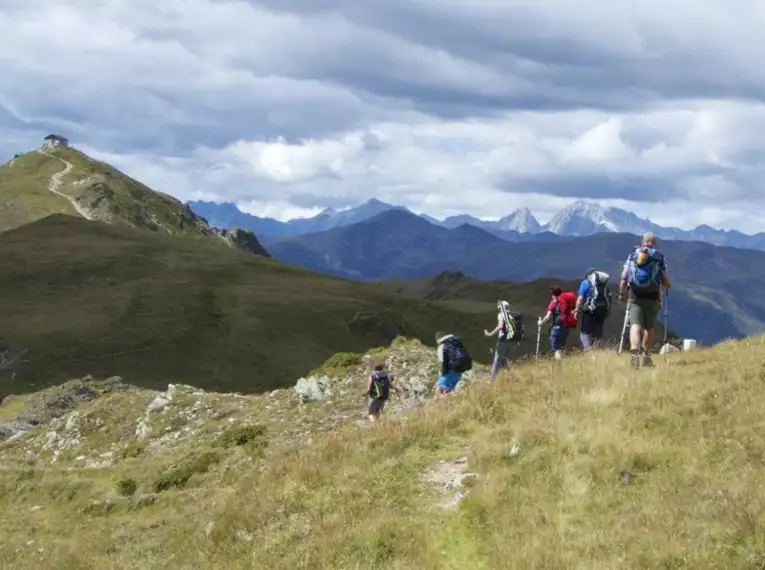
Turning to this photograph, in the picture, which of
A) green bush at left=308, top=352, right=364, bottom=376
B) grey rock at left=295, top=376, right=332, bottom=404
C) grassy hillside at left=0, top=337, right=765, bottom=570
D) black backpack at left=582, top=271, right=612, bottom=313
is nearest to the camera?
grassy hillside at left=0, top=337, right=765, bottom=570

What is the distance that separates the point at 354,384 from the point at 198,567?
2014 centimetres

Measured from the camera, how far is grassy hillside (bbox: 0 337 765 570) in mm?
8797

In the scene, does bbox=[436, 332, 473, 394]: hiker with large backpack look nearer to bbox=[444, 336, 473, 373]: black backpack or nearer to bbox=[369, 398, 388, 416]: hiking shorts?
bbox=[444, 336, 473, 373]: black backpack

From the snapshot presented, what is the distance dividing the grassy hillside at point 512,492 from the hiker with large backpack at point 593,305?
7.70ft

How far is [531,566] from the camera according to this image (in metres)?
8.27

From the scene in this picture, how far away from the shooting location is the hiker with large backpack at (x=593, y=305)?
19.5m

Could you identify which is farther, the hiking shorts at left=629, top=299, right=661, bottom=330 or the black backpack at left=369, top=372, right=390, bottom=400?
the black backpack at left=369, top=372, right=390, bottom=400

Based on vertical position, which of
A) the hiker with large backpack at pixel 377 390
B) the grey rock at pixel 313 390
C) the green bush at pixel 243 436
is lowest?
the green bush at pixel 243 436

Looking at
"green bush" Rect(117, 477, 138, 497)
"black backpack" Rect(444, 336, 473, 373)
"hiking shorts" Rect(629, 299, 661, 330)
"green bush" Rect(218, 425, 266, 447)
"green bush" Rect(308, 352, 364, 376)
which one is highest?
"hiking shorts" Rect(629, 299, 661, 330)

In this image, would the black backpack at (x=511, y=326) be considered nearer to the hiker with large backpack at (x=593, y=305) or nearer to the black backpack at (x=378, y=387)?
the hiker with large backpack at (x=593, y=305)

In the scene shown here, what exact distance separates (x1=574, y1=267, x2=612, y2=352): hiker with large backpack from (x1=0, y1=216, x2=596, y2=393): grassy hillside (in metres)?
88.6

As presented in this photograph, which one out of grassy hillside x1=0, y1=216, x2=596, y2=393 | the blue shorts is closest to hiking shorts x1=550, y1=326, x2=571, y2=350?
the blue shorts

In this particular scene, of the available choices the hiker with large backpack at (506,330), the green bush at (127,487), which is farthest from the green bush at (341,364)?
the hiker with large backpack at (506,330)

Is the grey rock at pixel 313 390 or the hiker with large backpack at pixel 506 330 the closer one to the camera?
the hiker with large backpack at pixel 506 330
